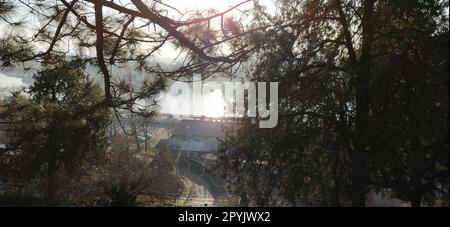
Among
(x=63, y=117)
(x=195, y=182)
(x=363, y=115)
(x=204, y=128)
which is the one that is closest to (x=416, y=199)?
(x=363, y=115)

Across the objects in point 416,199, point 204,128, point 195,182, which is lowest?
point 195,182

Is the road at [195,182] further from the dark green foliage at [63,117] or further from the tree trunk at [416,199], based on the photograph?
the tree trunk at [416,199]

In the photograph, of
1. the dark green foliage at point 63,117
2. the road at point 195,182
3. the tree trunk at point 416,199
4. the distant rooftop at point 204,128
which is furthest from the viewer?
the road at point 195,182

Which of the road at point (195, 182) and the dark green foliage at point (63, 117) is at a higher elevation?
the dark green foliage at point (63, 117)

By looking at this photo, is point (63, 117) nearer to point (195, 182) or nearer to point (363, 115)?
point (363, 115)

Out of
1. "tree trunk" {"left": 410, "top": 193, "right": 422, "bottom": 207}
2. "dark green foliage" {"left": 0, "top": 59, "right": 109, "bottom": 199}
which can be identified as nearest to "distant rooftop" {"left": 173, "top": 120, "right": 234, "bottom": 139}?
"dark green foliage" {"left": 0, "top": 59, "right": 109, "bottom": 199}

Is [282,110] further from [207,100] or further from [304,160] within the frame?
[207,100]

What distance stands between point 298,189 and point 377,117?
1.24m

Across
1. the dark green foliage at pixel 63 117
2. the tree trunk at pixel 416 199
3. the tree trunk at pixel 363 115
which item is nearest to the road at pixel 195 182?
the dark green foliage at pixel 63 117

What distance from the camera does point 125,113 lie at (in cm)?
575

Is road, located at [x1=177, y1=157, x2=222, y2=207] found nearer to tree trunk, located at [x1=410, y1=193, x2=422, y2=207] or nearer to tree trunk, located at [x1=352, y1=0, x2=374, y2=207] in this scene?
tree trunk, located at [x1=352, y1=0, x2=374, y2=207]

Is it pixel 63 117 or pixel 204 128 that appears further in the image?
pixel 204 128
